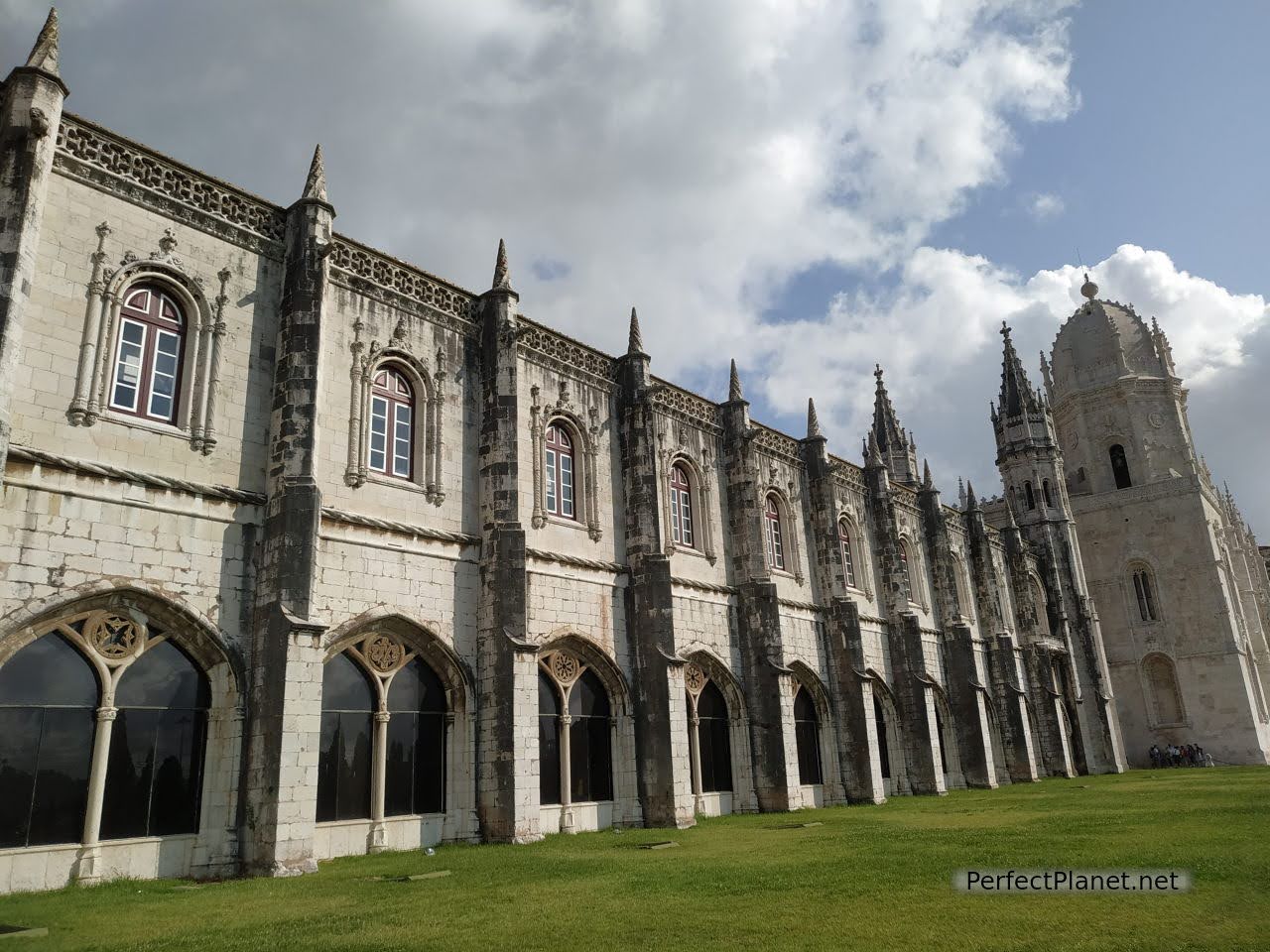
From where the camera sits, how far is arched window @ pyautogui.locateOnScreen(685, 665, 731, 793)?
22.2 metres

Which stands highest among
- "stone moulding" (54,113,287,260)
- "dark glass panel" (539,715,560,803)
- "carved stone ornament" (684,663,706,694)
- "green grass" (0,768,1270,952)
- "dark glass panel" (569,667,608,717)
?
"stone moulding" (54,113,287,260)

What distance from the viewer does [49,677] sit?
12359mm

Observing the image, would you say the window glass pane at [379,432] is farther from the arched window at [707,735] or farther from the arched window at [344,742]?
the arched window at [707,735]

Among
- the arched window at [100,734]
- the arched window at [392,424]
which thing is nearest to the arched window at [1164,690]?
the arched window at [392,424]

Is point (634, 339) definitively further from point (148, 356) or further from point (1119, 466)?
point (1119, 466)

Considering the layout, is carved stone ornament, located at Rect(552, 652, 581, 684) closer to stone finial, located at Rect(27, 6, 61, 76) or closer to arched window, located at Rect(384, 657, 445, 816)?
arched window, located at Rect(384, 657, 445, 816)

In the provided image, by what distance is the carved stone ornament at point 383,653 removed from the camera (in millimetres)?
16047

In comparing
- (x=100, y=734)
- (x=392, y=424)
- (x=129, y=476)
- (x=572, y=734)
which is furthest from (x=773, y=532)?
(x=100, y=734)

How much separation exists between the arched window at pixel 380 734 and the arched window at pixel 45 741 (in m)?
3.55

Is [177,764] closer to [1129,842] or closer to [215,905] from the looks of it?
[215,905]

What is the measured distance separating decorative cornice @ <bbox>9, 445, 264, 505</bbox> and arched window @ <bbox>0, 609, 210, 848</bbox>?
2044 mm

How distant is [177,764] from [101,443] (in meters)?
5.01

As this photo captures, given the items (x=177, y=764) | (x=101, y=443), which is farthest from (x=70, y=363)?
(x=177, y=764)

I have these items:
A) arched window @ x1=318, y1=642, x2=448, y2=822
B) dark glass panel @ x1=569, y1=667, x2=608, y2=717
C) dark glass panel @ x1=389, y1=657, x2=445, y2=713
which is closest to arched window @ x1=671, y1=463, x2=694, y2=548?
dark glass panel @ x1=569, y1=667, x2=608, y2=717
